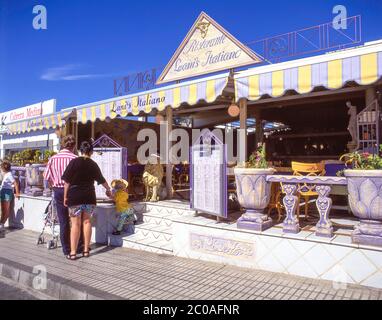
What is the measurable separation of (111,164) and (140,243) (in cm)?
232

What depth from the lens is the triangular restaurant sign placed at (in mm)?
7246

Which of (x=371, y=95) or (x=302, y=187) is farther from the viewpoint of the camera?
(x=371, y=95)

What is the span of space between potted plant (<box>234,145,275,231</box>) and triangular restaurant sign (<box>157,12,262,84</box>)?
2962 millimetres

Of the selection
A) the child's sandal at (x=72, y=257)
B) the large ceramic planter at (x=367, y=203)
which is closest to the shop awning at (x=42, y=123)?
the child's sandal at (x=72, y=257)

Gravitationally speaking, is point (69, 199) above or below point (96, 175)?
below

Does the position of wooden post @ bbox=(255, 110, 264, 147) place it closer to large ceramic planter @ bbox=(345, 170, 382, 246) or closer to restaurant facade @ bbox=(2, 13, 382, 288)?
restaurant facade @ bbox=(2, 13, 382, 288)

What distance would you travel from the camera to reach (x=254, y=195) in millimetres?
5125

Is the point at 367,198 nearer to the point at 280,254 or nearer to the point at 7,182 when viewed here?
the point at 280,254

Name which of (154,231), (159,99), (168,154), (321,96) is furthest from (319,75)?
(168,154)

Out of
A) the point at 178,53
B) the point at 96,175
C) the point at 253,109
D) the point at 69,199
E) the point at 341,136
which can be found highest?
the point at 178,53
